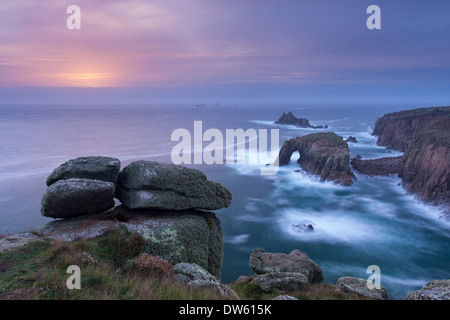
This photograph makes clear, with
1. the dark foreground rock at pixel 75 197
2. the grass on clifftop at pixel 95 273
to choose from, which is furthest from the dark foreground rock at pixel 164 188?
the grass on clifftop at pixel 95 273

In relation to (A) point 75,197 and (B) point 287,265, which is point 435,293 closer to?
(B) point 287,265

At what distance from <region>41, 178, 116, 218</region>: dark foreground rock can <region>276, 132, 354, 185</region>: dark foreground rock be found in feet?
241

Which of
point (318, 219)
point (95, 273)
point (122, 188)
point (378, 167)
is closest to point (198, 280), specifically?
point (95, 273)

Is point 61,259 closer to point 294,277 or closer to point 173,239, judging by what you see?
point 173,239

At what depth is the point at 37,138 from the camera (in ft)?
430

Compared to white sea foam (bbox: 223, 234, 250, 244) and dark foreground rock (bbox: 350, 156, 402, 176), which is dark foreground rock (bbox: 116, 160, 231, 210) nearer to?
white sea foam (bbox: 223, 234, 250, 244)

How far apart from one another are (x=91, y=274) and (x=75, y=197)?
25.1 ft

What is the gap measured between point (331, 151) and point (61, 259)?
84.1 meters

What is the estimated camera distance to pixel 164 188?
1806cm

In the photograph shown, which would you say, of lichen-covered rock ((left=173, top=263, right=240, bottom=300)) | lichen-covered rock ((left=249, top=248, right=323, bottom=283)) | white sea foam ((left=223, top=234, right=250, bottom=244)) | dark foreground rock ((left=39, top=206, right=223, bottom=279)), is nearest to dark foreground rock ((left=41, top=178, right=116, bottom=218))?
dark foreground rock ((left=39, top=206, right=223, bottom=279))

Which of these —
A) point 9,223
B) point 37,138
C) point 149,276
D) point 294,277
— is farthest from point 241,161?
point 37,138

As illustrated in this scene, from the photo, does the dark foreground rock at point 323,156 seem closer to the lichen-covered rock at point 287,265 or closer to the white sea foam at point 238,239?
the white sea foam at point 238,239

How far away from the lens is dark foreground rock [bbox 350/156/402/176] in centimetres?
8862

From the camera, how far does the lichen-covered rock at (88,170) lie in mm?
17812
